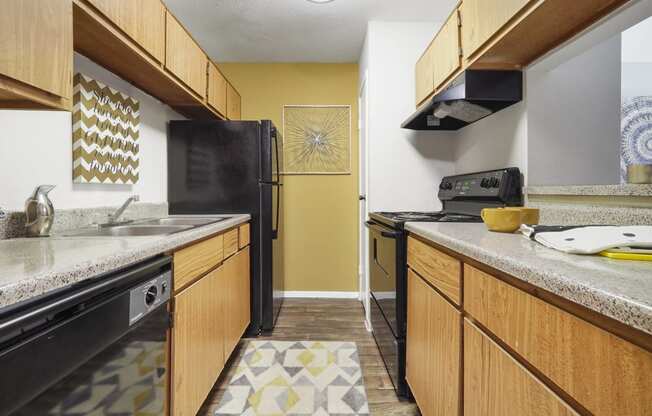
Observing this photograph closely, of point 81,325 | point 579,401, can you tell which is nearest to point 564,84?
point 579,401

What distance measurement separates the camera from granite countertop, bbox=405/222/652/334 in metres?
0.42

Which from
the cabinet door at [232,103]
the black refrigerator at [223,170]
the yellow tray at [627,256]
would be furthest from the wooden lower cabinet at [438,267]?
the cabinet door at [232,103]

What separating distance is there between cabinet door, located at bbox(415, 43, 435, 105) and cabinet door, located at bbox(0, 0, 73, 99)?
5.91 ft

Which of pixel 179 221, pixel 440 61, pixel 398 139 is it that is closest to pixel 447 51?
pixel 440 61

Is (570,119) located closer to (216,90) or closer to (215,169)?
(215,169)

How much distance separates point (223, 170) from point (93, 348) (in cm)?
176

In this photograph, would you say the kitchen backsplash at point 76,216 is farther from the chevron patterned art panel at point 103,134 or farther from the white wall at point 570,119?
the white wall at point 570,119

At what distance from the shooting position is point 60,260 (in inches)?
28.5

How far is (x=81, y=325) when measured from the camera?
68 cm

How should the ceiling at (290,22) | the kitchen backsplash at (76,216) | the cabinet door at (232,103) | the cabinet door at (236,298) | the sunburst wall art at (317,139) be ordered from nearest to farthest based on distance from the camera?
the kitchen backsplash at (76,216), the cabinet door at (236,298), the ceiling at (290,22), the cabinet door at (232,103), the sunburst wall art at (317,139)

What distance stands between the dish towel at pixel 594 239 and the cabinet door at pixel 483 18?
824 mm

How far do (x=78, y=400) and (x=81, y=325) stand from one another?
0.16 m

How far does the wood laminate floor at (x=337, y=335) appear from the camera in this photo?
160 cm

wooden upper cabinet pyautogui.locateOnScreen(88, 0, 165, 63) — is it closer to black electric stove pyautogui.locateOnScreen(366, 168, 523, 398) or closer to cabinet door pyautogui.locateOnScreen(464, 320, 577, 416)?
black electric stove pyautogui.locateOnScreen(366, 168, 523, 398)
